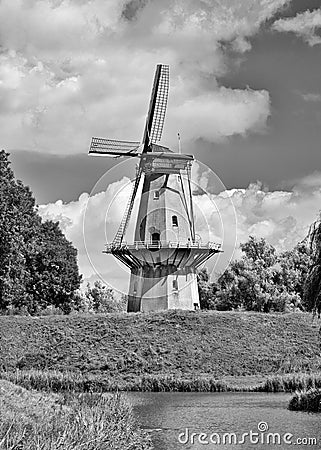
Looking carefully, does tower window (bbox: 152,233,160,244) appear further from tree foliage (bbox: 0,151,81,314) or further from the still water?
the still water

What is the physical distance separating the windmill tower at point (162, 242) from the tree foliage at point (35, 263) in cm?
774

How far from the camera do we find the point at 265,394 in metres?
36.2

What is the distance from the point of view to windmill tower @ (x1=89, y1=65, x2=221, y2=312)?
57.5 metres

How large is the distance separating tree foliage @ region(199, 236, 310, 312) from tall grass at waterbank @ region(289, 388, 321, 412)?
51103 millimetres

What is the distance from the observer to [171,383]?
39812 mm

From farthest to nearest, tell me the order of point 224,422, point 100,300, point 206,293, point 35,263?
point 100,300, point 206,293, point 35,263, point 224,422

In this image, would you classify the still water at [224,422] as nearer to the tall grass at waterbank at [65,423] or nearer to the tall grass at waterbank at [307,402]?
the tall grass at waterbank at [307,402]

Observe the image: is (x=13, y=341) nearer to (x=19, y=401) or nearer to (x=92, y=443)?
→ (x=19, y=401)

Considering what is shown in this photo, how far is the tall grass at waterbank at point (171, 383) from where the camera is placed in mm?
35219

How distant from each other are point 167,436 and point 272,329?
34.7 m

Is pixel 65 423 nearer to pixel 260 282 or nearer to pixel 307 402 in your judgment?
pixel 307 402
